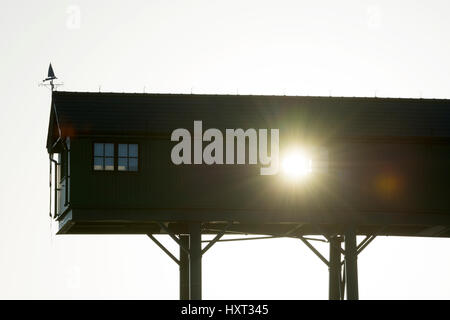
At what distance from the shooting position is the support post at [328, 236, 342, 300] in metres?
53.6

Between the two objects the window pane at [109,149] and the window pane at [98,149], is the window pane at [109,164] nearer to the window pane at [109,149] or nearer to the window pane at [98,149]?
the window pane at [109,149]

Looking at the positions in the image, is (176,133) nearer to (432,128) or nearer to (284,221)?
(284,221)

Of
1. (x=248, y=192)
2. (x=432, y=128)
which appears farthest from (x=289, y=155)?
(x=432, y=128)

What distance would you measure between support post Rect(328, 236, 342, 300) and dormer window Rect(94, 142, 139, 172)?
10.5 metres

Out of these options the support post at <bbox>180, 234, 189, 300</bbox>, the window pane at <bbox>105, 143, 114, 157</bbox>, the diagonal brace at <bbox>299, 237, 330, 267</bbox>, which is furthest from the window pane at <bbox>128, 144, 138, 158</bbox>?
the diagonal brace at <bbox>299, 237, 330, 267</bbox>

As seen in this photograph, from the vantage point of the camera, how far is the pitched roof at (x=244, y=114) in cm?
4750

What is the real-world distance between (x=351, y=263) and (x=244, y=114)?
22.7 feet

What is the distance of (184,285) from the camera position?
52.8 metres

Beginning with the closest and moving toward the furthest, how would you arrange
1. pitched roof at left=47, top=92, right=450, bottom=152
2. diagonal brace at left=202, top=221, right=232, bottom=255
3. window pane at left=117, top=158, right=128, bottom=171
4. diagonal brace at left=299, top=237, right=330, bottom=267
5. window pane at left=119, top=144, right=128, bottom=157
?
1. window pane at left=117, top=158, right=128, bottom=171
2. window pane at left=119, top=144, right=128, bottom=157
3. pitched roof at left=47, top=92, right=450, bottom=152
4. diagonal brace at left=202, top=221, right=232, bottom=255
5. diagonal brace at left=299, top=237, right=330, bottom=267

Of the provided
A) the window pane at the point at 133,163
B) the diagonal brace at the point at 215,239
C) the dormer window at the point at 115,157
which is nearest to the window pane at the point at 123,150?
the dormer window at the point at 115,157

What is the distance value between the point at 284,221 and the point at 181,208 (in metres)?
3.92

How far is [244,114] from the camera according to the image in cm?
4891

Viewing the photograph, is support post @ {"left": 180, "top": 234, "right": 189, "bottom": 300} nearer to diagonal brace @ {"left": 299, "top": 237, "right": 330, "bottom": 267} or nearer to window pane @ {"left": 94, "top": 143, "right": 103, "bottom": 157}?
diagonal brace @ {"left": 299, "top": 237, "right": 330, "bottom": 267}

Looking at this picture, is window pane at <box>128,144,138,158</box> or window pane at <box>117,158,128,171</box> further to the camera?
window pane at <box>128,144,138,158</box>
